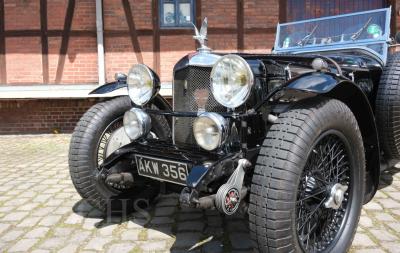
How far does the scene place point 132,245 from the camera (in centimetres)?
276

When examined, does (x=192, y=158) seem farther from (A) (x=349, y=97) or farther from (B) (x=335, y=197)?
(A) (x=349, y=97)

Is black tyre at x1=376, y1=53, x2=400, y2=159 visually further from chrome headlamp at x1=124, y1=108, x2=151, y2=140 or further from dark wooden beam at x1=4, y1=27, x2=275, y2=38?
dark wooden beam at x1=4, y1=27, x2=275, y2=38

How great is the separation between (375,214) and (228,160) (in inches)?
63.4

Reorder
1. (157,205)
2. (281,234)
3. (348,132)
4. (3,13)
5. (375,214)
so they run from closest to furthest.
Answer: (281,234) → (348,132) → (375,214) → (157,205) → (3,13)

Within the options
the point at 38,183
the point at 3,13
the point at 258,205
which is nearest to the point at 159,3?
the point at 3,13

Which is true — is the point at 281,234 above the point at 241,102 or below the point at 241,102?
below

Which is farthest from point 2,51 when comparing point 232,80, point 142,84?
point 232,80

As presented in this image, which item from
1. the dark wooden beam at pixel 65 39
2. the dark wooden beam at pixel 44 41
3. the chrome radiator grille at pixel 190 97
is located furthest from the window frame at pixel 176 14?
the chrome radiator grille at pixel 190 97

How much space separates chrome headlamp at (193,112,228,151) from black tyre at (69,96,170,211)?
69 centimetres

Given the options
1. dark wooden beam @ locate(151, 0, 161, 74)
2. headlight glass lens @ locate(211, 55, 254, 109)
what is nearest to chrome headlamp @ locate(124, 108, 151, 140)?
headlight glass lens @ locate(211, 55, 254, 109)

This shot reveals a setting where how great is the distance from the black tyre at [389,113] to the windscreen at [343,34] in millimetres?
392

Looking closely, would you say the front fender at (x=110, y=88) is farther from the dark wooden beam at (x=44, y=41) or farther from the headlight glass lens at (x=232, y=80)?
the dark wooden beam at (x=44, y=41)

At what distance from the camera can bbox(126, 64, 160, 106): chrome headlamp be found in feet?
9.64

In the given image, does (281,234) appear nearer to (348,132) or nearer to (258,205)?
(258,205)
